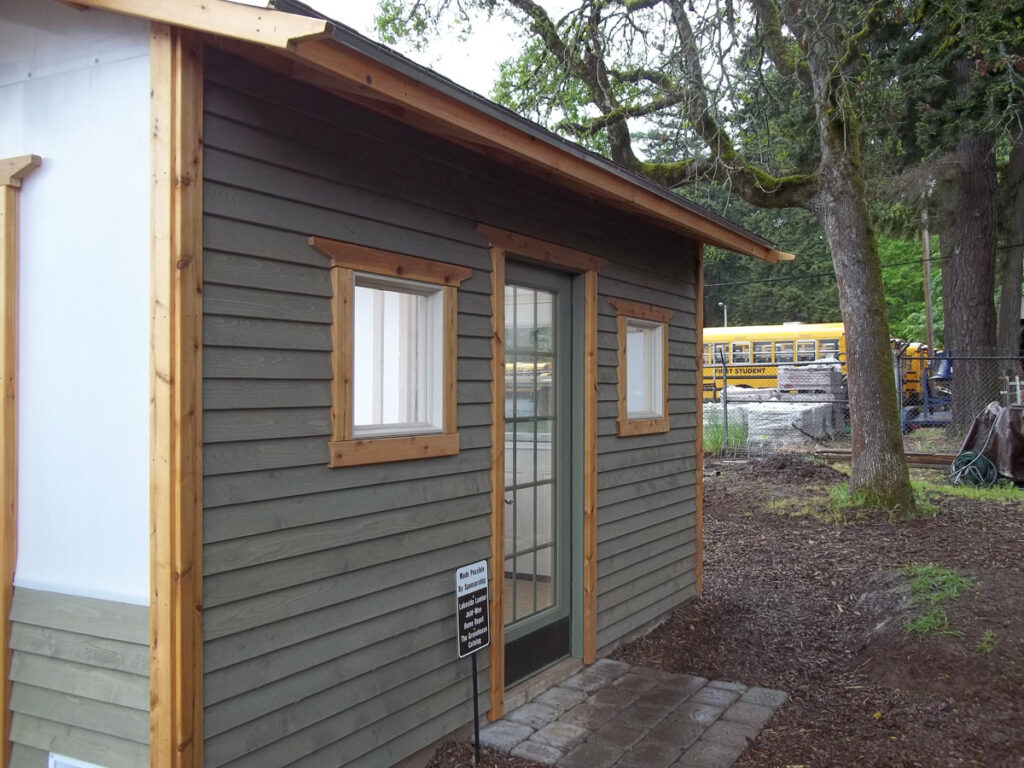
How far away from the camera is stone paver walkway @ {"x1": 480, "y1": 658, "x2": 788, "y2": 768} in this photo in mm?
3844

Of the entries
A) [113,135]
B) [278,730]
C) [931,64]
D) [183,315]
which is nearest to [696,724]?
[278,730]

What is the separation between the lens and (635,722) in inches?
166

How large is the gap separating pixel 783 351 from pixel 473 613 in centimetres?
2241

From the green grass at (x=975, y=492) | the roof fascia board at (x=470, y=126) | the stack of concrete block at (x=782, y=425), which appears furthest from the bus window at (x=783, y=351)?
the roof fascia board at (x=470, y=126)

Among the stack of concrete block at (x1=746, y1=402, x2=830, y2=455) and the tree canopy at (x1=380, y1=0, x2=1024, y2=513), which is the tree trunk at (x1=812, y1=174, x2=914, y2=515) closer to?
the tree canopy at (x1=380, y1=0, x2=1024, y2=513)

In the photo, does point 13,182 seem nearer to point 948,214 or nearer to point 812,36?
point 812,36

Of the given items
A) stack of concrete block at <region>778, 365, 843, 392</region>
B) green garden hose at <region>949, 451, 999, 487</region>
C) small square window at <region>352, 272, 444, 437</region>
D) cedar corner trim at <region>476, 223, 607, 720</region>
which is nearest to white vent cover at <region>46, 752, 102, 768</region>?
small square window at <region>352, 272, 444, 437</region>

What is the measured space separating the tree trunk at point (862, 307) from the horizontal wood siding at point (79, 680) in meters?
8.12

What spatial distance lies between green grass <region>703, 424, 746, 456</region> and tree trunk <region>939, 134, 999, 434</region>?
4.00 metres

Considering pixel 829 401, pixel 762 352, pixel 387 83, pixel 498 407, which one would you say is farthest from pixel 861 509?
pixel 762 352

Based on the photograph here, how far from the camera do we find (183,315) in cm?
262

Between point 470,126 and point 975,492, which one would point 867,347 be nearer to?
point 975,492

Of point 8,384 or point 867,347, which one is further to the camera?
point 867,347

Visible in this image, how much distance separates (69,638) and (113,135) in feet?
5.51
